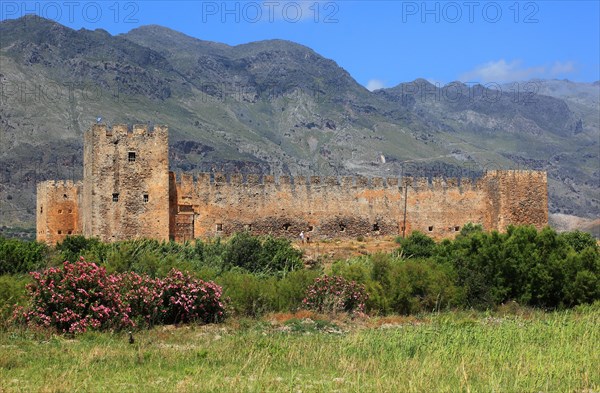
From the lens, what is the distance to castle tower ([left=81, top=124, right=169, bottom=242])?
99.6ft

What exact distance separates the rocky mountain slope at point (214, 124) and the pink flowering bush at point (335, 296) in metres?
71.6

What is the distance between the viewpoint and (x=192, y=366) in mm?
12258

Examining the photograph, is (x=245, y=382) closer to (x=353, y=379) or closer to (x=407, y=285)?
(x=353, y=379)

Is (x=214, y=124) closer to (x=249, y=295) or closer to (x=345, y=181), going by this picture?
(x=345, y=181)

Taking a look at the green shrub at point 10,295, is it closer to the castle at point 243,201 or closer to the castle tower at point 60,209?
the castle at point 243,201

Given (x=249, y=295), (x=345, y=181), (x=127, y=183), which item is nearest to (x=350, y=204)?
(x=345, y=181)

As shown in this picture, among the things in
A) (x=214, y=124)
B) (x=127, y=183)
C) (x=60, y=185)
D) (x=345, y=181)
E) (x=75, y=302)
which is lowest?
(x=75, y=302)

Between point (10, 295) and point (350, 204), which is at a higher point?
point (350, 204)

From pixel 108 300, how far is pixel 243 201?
18.1 meters

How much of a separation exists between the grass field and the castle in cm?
1453

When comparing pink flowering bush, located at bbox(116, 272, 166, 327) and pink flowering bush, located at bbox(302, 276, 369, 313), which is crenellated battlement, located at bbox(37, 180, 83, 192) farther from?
pink flowering bush, located at bbox(116, 272, 166, 327)

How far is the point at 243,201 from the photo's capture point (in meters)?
34.1

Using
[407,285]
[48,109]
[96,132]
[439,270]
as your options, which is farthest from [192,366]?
[48,109]

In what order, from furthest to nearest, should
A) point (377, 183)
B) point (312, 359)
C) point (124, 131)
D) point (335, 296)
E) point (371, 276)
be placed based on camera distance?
point (377, 183) → point (124, 131) → point (371, 276) → point (335, 296) → point (312, 359)
